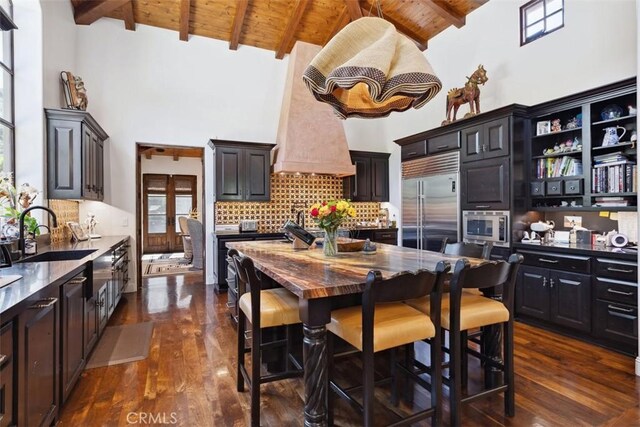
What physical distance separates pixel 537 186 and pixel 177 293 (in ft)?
17.2

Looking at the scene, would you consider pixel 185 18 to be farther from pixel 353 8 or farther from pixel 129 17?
pixel 353 8

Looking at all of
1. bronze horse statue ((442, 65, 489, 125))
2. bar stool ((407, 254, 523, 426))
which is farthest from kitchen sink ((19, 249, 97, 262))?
bronze horse statue ((442, 65, 489, 125))

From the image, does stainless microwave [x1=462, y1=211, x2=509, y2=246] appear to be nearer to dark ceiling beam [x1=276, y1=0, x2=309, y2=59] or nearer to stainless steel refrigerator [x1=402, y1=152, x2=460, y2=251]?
stainless steel refrigerator [x1=402, y1=152, x2=460, y2=251]

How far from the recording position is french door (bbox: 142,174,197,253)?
9.55 m

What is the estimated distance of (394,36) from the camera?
1982 mm

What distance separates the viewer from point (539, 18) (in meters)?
4.14

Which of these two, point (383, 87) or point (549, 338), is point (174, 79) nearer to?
point (383, 87)

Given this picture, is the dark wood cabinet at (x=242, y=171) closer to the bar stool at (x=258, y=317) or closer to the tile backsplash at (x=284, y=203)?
the tile backsplash at (x=284, y=203)

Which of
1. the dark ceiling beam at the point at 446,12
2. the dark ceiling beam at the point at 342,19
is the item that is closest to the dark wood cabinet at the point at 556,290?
the dark ceiling beam at the point at 446,12

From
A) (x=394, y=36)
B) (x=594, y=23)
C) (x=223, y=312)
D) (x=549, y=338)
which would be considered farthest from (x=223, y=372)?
(x=594, y=23)

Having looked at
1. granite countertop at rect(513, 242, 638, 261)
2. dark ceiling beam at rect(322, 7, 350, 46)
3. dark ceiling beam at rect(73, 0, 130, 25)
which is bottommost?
granite countertop at rect(513, 242, 638, 261)

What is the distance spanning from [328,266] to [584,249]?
2.71 metres

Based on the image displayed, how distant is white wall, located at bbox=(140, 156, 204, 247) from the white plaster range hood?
17.3ft

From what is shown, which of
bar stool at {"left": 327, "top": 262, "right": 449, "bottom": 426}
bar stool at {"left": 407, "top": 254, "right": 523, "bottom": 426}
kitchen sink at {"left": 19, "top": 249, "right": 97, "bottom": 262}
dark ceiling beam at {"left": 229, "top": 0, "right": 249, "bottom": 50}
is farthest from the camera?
dark ceiling beam at {"left": 229, "top": 0, "right": 249, "bottom": 50}
